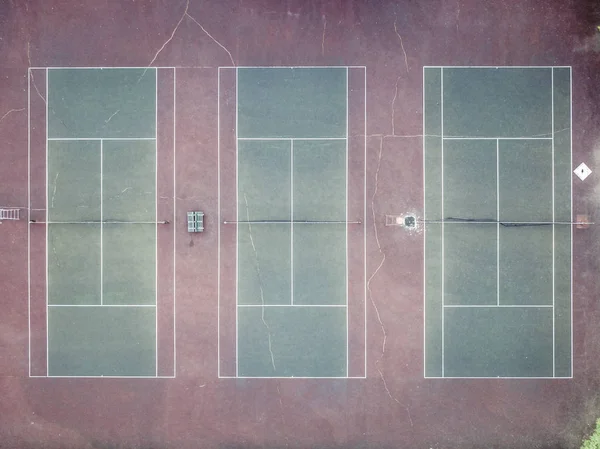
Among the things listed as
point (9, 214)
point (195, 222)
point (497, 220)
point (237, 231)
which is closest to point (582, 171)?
point (497, 220)

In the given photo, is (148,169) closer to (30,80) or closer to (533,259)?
(30,80)

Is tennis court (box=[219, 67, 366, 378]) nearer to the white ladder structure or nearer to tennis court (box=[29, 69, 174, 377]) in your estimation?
tennis court (box=[29, 69, 174, 377])

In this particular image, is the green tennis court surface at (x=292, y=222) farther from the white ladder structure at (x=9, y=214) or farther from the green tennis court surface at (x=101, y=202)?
the white ladder structure at (x=9, y=214)

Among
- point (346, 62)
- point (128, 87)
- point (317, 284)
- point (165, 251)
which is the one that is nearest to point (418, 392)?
point (317, 284)

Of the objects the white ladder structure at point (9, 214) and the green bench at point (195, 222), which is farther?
the white ladder structure at point (9, 214)

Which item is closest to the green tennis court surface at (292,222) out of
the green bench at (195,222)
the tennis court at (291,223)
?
the tennis court at (291,223)

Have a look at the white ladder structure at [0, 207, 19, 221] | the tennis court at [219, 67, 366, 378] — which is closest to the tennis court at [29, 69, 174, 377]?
the white ladder structure at [0, 207, 19, 221]

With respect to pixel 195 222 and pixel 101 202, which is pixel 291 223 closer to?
pixel 195 222
